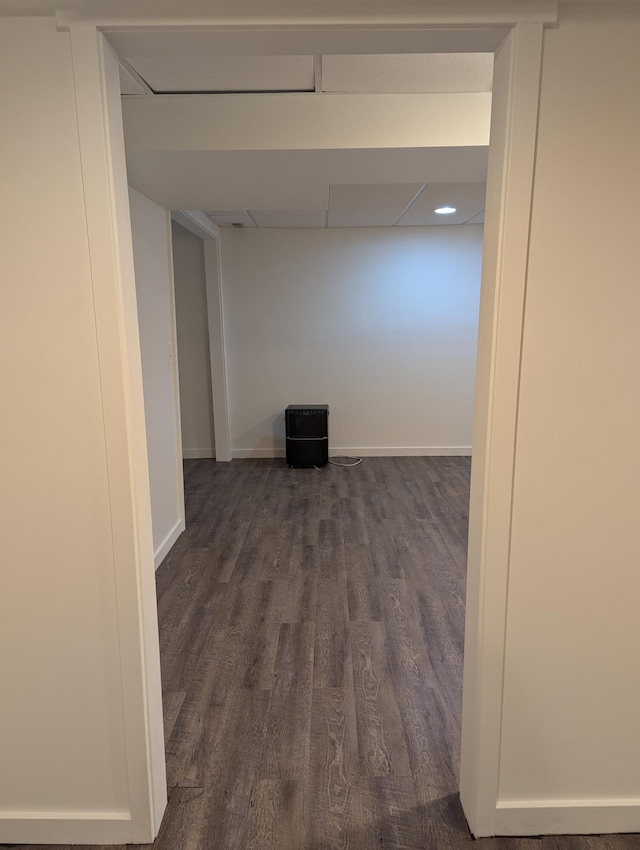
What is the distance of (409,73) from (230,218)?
292 centimetres

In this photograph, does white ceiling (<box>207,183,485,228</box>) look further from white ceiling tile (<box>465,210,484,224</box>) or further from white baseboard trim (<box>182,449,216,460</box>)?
white baseboard trim (<box>182,449,216,460</box>)

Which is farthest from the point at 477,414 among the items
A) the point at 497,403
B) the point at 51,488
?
the point at 51,488

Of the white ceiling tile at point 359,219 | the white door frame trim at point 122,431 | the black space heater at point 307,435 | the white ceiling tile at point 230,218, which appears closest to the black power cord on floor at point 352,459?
the black space heater at point 307,435

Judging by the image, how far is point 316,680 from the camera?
223 centimetres

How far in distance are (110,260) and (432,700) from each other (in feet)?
6.35

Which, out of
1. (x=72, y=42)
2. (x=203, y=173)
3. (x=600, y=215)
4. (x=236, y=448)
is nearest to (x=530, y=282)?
(x=600, y=215)

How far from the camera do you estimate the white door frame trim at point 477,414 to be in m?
1.22

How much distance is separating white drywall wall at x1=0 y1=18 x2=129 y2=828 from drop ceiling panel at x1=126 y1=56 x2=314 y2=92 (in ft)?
2.67

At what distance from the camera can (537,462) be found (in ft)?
4.56

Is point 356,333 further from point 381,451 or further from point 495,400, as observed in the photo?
point 495,400

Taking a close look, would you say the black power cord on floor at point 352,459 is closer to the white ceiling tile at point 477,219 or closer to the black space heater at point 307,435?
the black space heater at point 307,435

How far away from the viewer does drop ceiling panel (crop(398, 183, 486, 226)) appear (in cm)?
352

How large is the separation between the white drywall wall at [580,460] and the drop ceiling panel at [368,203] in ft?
6.67

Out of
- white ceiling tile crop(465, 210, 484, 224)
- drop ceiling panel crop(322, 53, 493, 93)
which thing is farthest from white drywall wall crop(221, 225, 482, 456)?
drop ceiling panel crop(322, 53, 493, 93)
